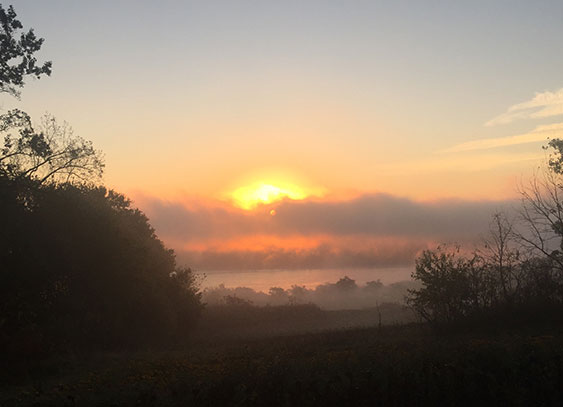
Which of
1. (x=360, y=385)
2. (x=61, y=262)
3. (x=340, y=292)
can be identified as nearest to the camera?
(x=360, y=385)

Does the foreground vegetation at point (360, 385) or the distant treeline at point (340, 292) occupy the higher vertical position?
the distant treeline at point (340, 292)

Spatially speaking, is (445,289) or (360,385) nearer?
(360,385)

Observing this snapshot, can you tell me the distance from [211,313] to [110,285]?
20.2 meters

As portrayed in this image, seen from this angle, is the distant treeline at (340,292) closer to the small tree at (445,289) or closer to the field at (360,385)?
the small tree at (445,289)

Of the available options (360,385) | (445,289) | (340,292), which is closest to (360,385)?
(360,385)

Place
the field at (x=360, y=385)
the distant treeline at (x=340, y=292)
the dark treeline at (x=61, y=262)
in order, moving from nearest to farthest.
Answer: the field at (x=360, y=385), the dark treeline at (x=61, y=262), the distant treeline at (x=340, y=292)

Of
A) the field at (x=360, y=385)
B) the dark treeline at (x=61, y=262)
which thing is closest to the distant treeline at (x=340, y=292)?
the dark treeline at (x=61, y=262)

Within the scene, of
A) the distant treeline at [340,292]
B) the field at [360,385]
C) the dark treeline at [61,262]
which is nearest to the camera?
the field at [360,385]

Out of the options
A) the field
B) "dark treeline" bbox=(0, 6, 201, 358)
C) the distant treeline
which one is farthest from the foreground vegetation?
the distant treeline

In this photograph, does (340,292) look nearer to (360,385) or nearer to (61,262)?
(61,262)

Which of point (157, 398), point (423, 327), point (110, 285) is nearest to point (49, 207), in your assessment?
point (110, 285)

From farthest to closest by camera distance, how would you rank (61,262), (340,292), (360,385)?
(340,292) < (61,262) < (360,385)

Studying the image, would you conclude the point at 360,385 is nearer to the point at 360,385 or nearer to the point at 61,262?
the point at 360,385

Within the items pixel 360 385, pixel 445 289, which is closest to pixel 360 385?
pixel 360 385
